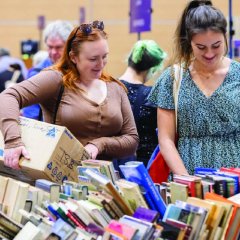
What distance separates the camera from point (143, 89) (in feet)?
11.3

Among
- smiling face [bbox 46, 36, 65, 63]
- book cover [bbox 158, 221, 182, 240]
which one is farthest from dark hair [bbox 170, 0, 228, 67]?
smiling face [bbox 46, 36, 65, 63]

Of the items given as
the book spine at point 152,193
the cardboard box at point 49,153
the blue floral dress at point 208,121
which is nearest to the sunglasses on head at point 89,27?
the blue floral dress at point 208,121

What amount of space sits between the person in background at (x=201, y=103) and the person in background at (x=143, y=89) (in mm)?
626

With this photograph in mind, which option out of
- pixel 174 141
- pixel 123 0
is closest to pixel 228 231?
pixel 174 141

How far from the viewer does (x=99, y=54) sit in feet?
8.25

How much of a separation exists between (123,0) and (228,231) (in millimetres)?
8967

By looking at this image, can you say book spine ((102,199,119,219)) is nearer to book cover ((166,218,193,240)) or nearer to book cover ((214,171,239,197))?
book cover ((166,218,193,240))

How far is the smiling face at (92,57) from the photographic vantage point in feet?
8.25

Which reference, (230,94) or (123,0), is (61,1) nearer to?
(123,0)

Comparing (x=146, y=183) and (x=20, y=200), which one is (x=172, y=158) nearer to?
(x=146, y=183)

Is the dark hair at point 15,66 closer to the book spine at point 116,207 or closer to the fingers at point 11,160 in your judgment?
the fingers at point 11,160

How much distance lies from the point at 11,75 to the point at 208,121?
4022mm

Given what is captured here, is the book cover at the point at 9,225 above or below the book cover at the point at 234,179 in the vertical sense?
below

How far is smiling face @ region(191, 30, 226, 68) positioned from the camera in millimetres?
2408
